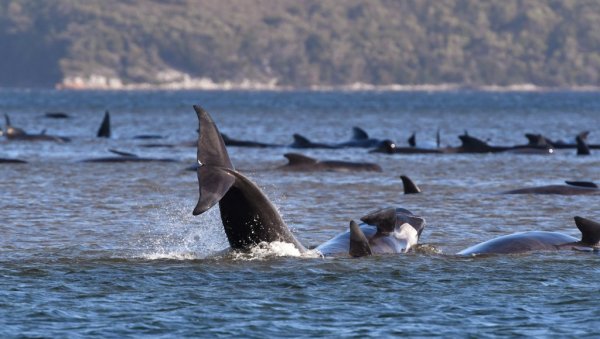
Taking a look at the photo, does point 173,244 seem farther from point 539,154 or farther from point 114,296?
point 539,154

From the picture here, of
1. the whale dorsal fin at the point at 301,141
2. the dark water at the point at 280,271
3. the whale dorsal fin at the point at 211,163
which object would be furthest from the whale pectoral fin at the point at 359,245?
the whale dorsal fin at the point at 301,141

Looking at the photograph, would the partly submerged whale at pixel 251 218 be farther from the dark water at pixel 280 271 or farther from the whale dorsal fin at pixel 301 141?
the whale dorsal fin at pixel 301 141

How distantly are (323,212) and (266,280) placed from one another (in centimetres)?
953

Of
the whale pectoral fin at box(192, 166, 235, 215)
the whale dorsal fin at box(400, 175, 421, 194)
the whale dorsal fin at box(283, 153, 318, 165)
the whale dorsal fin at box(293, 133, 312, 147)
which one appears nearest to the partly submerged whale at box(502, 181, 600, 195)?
the whale dorsal fin at box(400, 175, 421, 194)

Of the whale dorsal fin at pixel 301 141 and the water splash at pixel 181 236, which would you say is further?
the whale dorsal fin at pixel 301 141

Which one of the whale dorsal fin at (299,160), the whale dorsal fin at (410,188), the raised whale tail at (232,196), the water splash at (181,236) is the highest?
the raised whale tail at (232,196)

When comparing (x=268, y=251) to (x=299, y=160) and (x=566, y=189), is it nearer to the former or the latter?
(x=566, y=189)

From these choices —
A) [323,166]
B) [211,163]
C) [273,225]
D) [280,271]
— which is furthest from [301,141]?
[211,163]

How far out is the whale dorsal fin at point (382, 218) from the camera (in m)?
19.8

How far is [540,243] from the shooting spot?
2002 cm

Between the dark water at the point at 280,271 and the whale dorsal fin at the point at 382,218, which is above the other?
the whale dorsal fin at the point at 382,218

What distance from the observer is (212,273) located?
18.1m

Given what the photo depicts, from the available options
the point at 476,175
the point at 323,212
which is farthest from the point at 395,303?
the point at 476,175

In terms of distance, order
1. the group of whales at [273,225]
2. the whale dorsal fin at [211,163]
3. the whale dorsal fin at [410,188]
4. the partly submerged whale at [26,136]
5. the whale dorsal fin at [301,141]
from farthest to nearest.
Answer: the partly submerged whale at [26,136] < the whale dorsal fin at [301,141] < the whale dorsal fin at [410,188] < the group of whales at [273,225] < the whale dorsal fin at [211,163]
